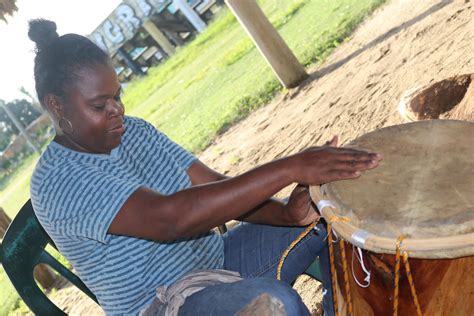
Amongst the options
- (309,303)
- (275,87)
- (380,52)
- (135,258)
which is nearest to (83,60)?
(135,258)

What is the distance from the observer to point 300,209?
1.94 metres

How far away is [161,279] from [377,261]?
738mm

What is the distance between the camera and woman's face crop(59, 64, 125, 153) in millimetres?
1752

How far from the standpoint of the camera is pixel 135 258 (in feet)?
5.83

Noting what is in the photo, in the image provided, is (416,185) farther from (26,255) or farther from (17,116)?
(17,116)

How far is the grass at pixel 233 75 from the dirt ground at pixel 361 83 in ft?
1.22

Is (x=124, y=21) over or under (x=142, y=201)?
over

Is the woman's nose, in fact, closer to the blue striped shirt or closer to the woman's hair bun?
the blue striped shirt

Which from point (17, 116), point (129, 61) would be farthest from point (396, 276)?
point (17, 116)

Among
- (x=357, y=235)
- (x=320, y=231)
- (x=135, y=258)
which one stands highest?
(x=135, y=258)

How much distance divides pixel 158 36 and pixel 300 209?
2249cm

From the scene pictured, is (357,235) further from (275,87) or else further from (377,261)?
(275,87)

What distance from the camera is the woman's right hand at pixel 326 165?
151 centimetres

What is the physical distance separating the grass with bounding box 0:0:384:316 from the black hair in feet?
17.5
